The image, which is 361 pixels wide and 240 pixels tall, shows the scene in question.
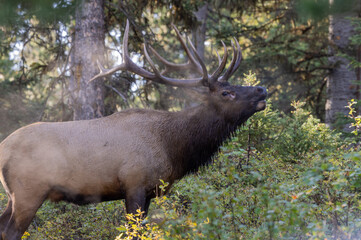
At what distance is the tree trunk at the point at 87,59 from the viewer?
27.8ft

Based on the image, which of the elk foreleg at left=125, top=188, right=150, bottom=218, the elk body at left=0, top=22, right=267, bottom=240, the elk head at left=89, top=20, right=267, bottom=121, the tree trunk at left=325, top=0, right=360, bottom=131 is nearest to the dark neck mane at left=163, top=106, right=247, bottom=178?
the elk body at left=0, top=22, right=267, bottom=240

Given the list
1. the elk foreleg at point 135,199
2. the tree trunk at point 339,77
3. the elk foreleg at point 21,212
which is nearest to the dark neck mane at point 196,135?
the elk foreleg at point 135,199

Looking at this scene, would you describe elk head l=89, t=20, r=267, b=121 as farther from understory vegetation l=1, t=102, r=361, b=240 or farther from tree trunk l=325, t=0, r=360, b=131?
tree trunk l=325, t=0, r=360, b=131

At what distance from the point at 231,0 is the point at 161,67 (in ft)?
10.3

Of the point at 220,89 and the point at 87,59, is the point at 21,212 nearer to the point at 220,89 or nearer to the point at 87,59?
the point at 220,89

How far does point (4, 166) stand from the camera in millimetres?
5707

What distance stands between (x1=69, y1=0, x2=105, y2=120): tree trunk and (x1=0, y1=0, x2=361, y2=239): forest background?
0.06 ft

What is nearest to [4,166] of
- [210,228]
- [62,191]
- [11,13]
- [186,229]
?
[62,191]

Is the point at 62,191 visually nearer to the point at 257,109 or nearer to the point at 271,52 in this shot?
the point at 257,109

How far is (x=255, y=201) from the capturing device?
480cm

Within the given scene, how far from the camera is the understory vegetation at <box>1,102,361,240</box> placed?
3.80m

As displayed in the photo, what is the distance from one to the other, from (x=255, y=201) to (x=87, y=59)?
4965 mm

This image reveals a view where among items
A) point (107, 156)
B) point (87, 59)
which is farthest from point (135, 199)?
point (87, 59)

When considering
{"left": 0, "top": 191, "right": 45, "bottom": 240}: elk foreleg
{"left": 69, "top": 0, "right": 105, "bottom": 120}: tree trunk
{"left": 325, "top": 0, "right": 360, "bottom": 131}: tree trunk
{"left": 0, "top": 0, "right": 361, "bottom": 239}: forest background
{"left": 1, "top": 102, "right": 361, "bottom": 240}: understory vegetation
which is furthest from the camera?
{"left": 325, "top": 0, "right": 360, "bottom": 131}: tree trunk
